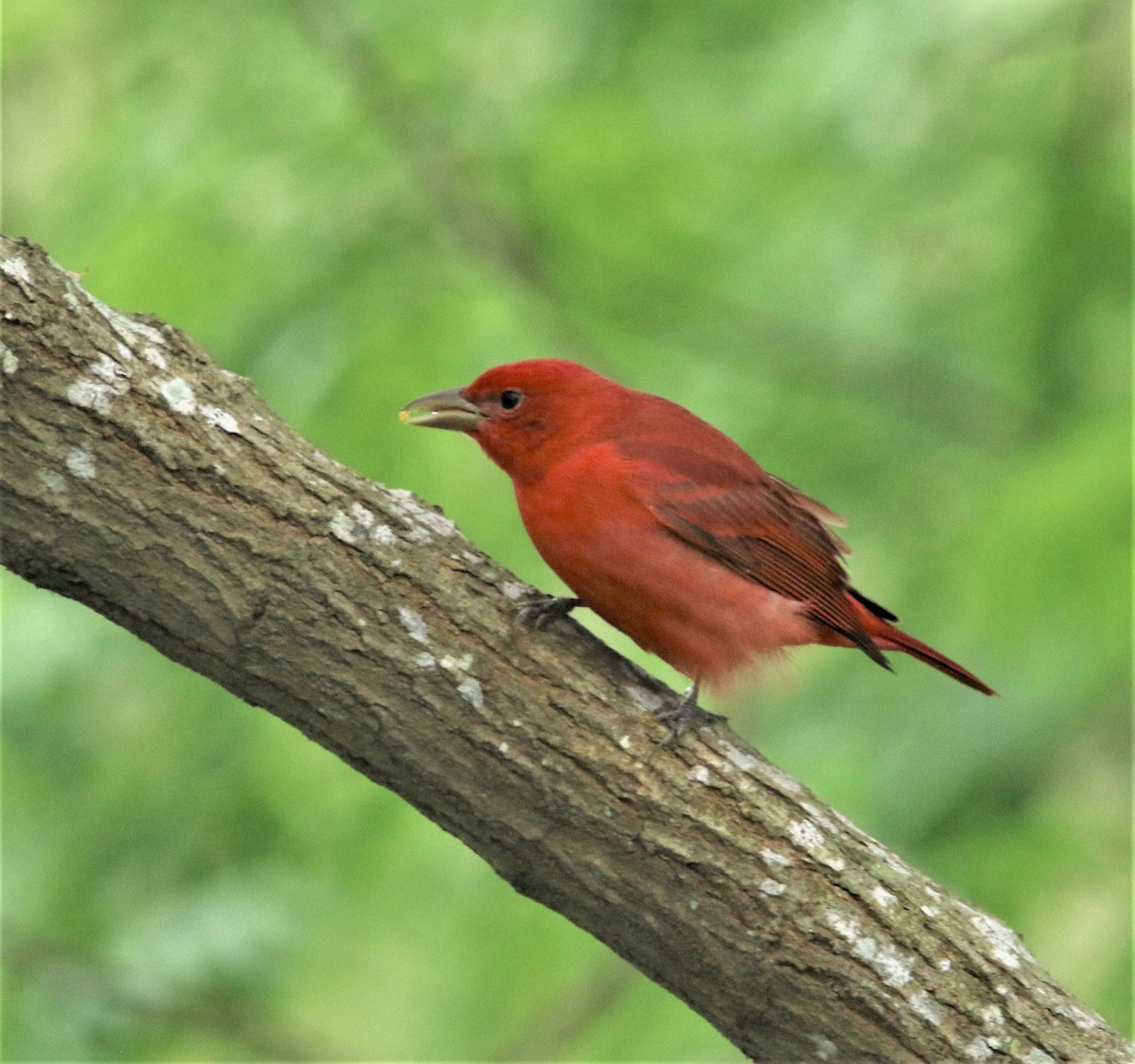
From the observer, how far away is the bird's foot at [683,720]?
3.31 meters

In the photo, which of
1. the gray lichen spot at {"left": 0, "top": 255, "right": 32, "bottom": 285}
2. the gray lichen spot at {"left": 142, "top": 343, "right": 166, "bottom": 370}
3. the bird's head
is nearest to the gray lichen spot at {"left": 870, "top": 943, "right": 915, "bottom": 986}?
the bird's head

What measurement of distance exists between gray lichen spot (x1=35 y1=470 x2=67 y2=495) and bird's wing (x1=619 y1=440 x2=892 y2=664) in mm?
1604

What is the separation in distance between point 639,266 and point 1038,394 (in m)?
1.58

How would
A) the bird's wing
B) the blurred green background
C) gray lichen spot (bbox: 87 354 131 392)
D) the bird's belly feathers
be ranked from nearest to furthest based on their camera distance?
gray lichen spot (bbox: 87 354 131 392)
the bird's belly feathers
the bird's wing
the blurred green background

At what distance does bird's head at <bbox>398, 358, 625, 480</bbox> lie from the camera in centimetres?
431

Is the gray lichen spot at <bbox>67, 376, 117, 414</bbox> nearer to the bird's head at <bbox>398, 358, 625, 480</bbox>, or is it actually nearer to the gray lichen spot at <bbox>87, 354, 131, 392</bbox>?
the gray lichen spot at <bbox>87, 354, 131, 392</bbox>

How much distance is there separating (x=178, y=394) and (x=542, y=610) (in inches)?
35.2

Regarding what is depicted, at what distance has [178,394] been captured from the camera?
125 inches

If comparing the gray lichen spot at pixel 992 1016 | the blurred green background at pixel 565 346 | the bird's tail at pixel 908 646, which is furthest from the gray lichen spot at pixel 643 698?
the blurred green background at pixel 565 346

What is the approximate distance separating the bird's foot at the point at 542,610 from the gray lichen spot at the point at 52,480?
38.1 inches

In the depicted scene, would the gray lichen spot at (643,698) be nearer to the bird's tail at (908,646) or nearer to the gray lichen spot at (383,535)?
the gray lichen spot at (383,535)

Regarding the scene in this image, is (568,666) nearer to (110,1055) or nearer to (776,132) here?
(110,1055)

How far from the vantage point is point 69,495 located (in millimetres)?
2961

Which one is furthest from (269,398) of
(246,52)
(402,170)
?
(246,52)
